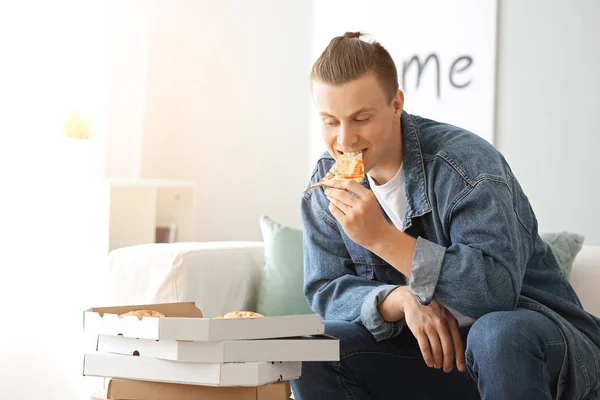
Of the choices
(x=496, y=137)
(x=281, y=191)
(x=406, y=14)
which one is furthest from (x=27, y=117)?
(x=496, y=137)

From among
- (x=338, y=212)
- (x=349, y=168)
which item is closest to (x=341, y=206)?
(x=338, y=212)

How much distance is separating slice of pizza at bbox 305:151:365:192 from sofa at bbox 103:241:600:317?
2.37 ft

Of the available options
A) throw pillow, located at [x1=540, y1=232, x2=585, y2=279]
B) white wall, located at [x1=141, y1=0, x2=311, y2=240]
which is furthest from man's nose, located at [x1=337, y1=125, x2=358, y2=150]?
white wall, located at [x1=141, y1=0, x2=311, y2=240]

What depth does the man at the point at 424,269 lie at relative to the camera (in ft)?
5.14

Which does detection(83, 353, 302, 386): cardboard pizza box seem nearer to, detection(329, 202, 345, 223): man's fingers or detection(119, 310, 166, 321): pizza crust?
detection(119, 310, 166, 321): pizza crust

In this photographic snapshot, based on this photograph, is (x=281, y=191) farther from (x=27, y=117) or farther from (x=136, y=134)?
(x=27, y=117)

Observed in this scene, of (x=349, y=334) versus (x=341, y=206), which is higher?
(x=341, y=206)

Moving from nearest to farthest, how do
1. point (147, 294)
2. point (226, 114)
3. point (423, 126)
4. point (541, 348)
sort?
point (541, 348) < point (423, 126) < point (147, 294) < point (226, 114)

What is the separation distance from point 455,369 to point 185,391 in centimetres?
65

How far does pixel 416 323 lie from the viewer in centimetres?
166

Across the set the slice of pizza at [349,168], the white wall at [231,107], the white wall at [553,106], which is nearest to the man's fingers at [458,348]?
the slice of pizza at [349,168]

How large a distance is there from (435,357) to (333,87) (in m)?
0.58

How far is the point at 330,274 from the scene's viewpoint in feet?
6.33

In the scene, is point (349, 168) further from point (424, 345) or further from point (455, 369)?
point (455, 369)
